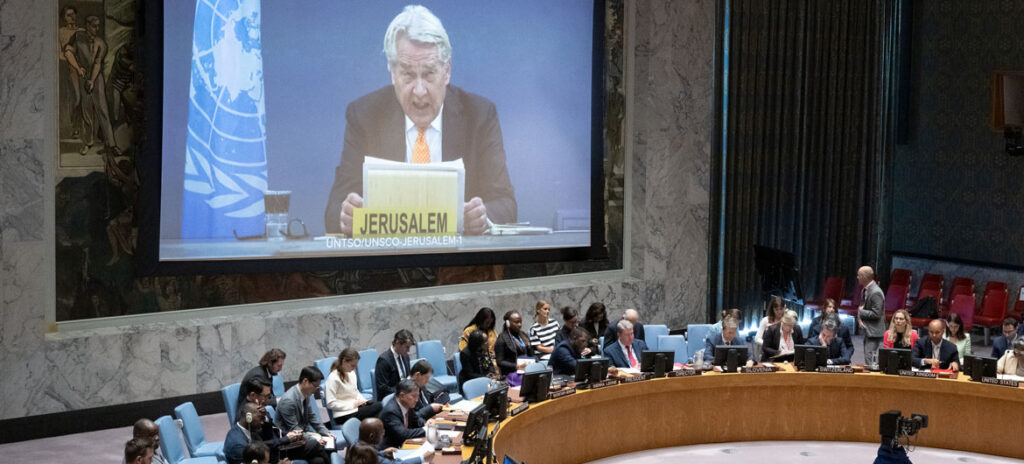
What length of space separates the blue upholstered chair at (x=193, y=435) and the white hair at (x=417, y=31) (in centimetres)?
528

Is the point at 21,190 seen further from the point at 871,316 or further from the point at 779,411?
the point at 871,316

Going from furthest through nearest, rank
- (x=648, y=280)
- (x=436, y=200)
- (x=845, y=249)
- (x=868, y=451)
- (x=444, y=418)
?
1. (x=845, y=249)
2. (x=648, y=280)
3. (x=436, y=200)
4. (x=868, y=451)
5. (x=444, y=418)

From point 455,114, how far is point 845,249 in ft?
23.2

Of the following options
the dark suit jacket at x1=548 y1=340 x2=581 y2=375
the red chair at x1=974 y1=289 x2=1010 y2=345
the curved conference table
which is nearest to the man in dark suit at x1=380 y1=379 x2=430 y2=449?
the curved conference table

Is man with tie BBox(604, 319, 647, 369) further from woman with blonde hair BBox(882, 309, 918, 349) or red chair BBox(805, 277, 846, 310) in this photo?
red chair BBox(805, 277, 846, 310)

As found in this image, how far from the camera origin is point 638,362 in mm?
10125

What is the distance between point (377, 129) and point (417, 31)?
1151mm

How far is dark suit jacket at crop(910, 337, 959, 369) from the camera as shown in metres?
9.88

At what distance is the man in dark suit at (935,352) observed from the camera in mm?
9844

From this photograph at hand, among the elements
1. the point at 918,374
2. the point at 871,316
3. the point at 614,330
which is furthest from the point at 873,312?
the point at 614,330

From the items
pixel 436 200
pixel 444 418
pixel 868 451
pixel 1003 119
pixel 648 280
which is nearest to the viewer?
pixel 444 418

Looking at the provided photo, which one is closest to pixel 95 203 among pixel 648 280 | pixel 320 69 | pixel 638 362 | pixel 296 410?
pixel 320 69

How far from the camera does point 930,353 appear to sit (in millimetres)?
10062

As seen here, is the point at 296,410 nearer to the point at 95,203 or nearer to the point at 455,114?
the point at 95,203
